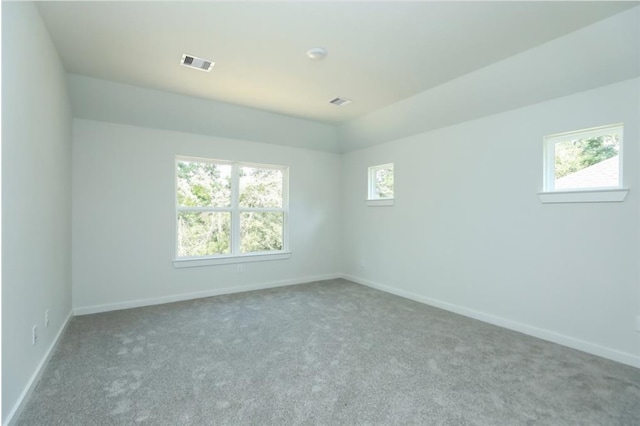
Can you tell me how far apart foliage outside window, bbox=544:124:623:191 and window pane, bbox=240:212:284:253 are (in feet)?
11.9

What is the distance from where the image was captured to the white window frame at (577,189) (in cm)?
261

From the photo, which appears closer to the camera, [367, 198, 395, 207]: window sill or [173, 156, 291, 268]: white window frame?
[173, 156, 291, 268]: white window frame

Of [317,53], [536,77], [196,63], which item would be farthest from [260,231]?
[536,77]

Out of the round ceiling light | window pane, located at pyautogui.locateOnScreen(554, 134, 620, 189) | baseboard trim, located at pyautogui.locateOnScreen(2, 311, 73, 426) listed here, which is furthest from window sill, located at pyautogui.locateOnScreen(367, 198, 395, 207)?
baseboard trim, located at pyautogui.locateOnScreen(2, 311, 73, 426)

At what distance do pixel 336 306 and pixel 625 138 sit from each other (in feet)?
10.6

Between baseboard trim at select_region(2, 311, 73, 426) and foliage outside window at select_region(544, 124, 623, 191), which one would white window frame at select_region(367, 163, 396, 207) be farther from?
baseboard trim at select_region(2, 311, 73, 426)

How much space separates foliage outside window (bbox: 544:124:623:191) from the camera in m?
2.68

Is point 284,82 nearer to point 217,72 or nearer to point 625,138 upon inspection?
point 217,72

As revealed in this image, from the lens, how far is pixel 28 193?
2.05 metres

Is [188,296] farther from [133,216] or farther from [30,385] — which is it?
[30,385]

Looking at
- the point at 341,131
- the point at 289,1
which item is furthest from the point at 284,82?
the point at 341,131

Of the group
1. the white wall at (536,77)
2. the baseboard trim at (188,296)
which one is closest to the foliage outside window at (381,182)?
the white wall at (536,77)

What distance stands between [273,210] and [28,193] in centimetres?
326

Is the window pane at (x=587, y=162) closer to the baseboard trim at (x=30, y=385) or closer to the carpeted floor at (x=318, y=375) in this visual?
the carpeted floor at (x=318, y=375)
